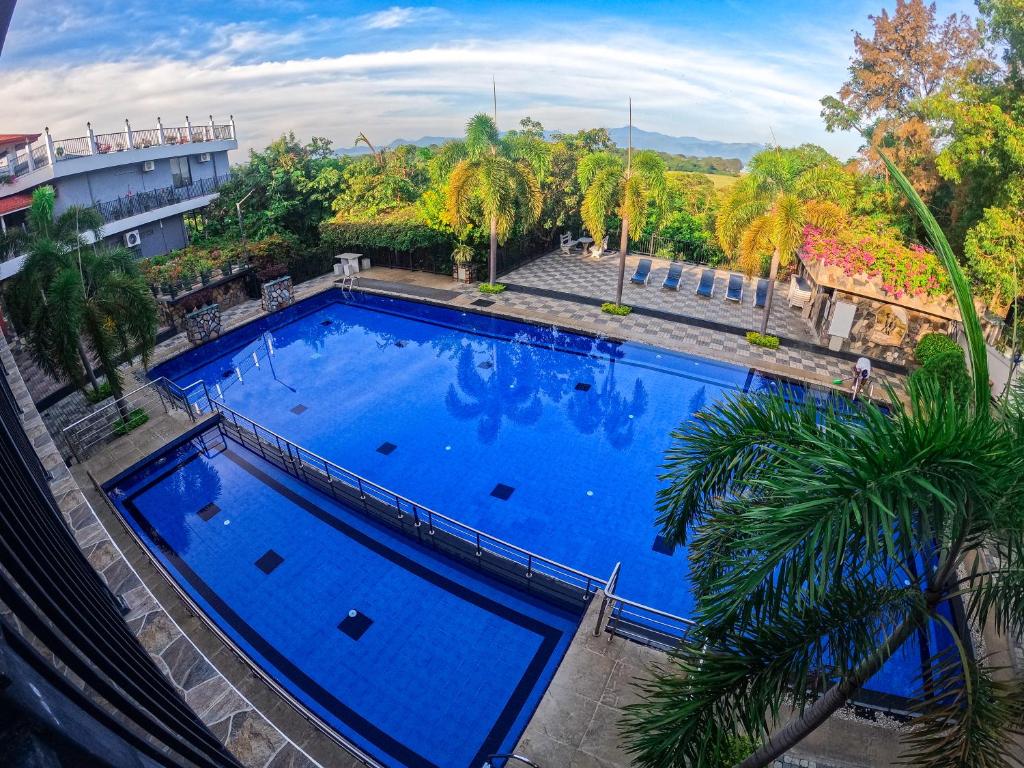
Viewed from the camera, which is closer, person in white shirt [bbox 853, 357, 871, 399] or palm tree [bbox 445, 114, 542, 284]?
person in white shirt [bbox 853, 357, 871, 399]

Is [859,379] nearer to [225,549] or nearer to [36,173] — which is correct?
[225,549]

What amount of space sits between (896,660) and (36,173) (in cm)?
2863

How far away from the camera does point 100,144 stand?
894 inches

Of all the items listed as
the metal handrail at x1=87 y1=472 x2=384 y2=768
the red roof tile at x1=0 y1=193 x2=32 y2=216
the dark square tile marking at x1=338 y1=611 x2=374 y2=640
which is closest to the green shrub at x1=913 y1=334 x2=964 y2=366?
the dark square tile marking at x1=338 y1=611 x2=374 y2=640

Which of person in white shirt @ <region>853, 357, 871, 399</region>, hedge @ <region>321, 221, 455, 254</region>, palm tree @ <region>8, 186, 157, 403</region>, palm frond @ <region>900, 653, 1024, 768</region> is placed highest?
palm frond @ <region>900, 653, 1024, 768</region>

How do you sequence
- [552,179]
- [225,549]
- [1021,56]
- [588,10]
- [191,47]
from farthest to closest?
[588,10], [191,47], [552,179], [1021,56], [225,549]

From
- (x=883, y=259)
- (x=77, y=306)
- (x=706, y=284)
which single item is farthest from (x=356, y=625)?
(x=706, y=284)

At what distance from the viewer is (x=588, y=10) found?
47125mm

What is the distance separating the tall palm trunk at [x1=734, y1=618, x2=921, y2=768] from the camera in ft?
11.4

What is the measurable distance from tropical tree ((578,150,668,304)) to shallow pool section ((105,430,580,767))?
12564 mm

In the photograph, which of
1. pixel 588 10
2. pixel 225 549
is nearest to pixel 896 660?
pixel 225 549

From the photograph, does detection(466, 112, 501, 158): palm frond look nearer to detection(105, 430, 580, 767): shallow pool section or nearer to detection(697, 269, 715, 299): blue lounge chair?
detection(697, 269, 715, 299): blue lounge chair

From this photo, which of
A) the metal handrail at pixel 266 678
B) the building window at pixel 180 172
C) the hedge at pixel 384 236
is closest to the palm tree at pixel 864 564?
the metal handrail at pixel 266 678

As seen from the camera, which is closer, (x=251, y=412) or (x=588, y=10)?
(x=251, y=412)
